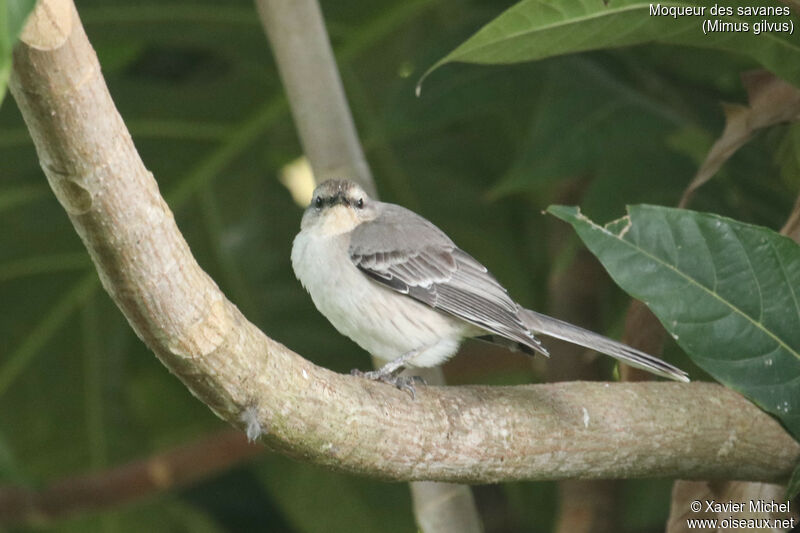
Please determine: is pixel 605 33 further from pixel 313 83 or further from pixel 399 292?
pixel 399 292

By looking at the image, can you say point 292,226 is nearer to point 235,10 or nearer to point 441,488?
→ point 235,10

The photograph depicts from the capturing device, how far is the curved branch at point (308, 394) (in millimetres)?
1210

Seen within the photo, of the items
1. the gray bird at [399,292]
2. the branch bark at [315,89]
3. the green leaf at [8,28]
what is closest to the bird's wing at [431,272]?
the gray bird at [399,292]

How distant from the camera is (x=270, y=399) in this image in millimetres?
1569

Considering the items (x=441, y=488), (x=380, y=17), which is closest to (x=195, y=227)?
(x=380, y=17)

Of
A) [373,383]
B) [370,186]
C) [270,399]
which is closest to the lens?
[270,399]

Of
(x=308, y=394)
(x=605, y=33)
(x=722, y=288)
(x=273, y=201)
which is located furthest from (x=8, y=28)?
(x=273, y=201)

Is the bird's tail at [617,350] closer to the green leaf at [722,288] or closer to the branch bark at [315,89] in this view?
the green leaf at [722,288]

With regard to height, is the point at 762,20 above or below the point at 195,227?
below

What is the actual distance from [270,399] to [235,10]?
2132mm

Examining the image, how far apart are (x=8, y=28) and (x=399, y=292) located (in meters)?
1.63

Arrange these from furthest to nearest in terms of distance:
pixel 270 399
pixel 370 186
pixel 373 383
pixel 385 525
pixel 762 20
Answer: pixel 385 525
pixel 370 186
pixel 762 20
pixel 373 383
pixel 270 399

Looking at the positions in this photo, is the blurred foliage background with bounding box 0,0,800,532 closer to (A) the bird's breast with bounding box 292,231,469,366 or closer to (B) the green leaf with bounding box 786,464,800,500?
(A) the bird's breast with bounding box 292,231,469,366

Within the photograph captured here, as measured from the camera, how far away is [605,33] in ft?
7.34
